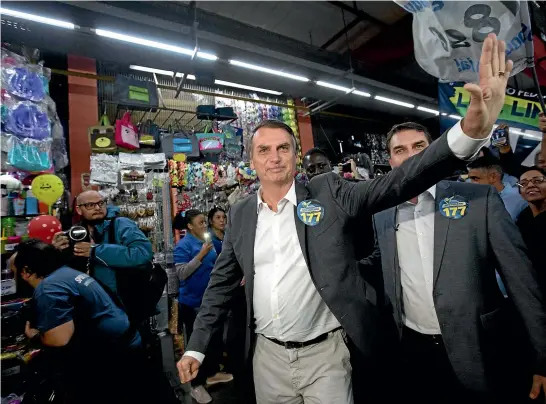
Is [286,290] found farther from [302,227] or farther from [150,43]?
[150,43]

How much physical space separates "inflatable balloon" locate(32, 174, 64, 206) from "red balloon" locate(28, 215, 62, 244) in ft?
1.20

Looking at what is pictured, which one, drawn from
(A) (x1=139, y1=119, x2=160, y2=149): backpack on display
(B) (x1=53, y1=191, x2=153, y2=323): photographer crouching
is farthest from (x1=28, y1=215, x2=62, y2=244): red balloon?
(A) (x1=139, y1=119, x2=160, y2=149): backpack on display

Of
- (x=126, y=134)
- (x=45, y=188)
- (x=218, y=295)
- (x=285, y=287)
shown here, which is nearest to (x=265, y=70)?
(x=126, y=134)

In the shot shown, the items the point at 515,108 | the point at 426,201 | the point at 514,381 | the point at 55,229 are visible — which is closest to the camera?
the point at 514,381

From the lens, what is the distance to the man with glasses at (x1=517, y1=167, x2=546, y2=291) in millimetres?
2121

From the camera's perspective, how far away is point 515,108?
11.6ft

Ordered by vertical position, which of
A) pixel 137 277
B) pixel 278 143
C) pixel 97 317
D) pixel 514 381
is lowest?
pixel 514 381

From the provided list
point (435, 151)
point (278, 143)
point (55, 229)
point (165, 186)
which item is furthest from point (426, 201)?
point (165, 186)

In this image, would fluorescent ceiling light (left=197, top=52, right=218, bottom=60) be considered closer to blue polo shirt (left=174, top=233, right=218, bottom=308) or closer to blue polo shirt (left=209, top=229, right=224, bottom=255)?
blue polo shirt (left=209, top=229, right=224, bottom=255)

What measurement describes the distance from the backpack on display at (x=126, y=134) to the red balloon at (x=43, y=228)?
65.5 inches

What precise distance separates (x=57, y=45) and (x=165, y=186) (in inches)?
85.6

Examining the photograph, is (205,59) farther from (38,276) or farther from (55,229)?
(38,276)

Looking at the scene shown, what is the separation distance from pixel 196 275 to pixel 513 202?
3216mm

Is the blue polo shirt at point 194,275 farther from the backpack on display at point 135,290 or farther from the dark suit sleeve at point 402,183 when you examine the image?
the dark suit sleeve at point 402,183
